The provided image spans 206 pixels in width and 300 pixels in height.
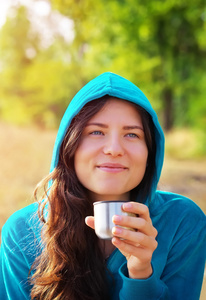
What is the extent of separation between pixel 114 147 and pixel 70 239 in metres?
0.67

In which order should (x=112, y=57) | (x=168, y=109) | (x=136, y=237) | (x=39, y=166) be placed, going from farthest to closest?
(x=168, y=109)
(x=112, y=57)
(x=39, y=166)
(x=136, y=237)

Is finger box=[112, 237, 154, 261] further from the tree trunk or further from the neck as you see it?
the tree trunk

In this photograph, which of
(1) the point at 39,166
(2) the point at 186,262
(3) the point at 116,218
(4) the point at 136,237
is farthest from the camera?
(1) the point at 39,166

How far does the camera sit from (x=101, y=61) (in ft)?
69.2

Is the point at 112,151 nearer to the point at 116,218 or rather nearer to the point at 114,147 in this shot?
the point at 114,147

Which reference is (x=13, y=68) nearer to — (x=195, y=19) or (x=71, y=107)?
(x=195, y=19)

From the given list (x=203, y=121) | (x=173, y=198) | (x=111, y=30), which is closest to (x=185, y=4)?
(x=111, y=30)

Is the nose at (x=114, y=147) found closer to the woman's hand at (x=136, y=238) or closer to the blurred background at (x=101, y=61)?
the woman's hand at (x=136, y=238)

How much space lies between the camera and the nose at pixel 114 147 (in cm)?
219

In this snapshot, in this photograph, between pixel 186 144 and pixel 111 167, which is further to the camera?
pixel 186 144

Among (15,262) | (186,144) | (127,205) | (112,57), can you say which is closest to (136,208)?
(127,205)

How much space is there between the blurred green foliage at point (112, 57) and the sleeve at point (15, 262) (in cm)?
1565

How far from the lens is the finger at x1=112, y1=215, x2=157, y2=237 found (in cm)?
175

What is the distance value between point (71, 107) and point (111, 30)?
1804 cm
